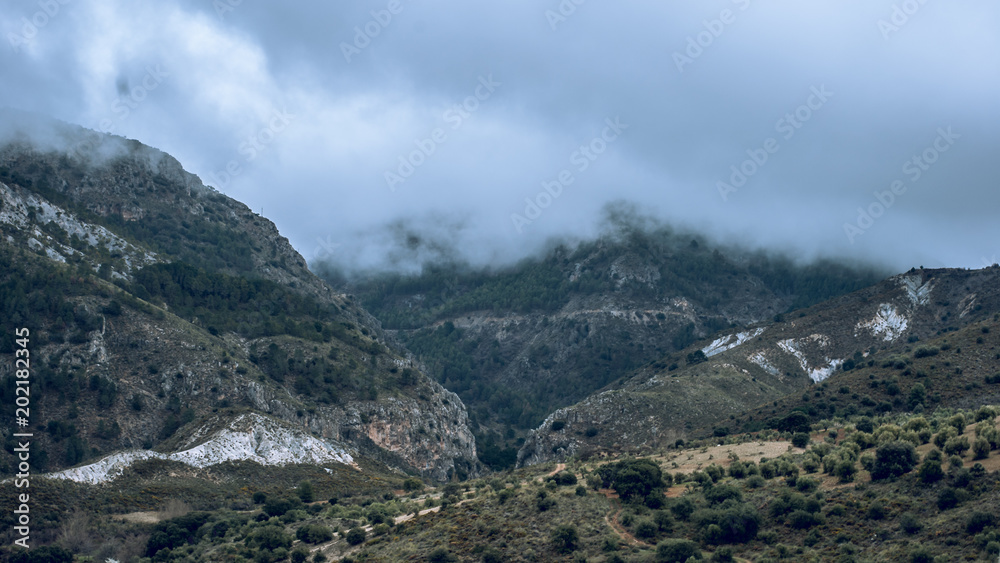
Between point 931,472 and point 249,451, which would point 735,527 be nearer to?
point 931,472

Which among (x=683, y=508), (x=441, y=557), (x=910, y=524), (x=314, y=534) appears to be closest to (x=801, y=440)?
(x=683, y=508)

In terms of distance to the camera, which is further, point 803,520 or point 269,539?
point 269,539

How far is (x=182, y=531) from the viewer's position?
255 feet

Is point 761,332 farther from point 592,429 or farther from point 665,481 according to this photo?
point 665,481

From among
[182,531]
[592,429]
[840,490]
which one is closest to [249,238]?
[592,429]

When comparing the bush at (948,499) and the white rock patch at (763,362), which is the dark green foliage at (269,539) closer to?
the bush at (948,499)

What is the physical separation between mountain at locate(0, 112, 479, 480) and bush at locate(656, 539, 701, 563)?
227ft

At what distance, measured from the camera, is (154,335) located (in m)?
122

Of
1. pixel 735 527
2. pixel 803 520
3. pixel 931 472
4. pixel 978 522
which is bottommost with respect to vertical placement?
pixel 978 522

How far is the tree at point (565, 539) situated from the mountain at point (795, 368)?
45.1 meters

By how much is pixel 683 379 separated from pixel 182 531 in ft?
278

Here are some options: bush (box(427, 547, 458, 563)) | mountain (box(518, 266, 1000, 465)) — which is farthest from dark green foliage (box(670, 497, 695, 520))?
mountain (box(518, 266, 1000, 465))

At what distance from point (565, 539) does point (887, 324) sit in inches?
4568

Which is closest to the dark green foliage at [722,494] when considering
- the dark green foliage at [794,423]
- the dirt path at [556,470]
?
the dirt path at [556,470]
